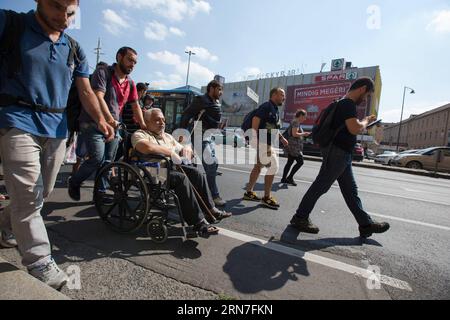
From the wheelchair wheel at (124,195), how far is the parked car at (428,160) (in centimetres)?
1665

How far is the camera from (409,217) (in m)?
4.51

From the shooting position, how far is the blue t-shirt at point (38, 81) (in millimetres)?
1778

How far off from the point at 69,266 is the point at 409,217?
4.71 m

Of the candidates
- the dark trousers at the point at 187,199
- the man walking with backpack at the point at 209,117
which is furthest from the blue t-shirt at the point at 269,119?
the dark trousers at the point at 187,199

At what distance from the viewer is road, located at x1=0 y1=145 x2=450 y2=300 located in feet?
6.74

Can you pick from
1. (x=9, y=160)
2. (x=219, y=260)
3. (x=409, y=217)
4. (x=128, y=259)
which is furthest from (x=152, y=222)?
(x=409, y=217)

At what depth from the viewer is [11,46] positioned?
1.76 metres

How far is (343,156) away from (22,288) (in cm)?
310

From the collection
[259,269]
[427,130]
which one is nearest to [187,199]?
[259,269]

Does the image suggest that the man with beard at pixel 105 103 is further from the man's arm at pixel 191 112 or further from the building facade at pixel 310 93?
the building facade at pixel 310 93

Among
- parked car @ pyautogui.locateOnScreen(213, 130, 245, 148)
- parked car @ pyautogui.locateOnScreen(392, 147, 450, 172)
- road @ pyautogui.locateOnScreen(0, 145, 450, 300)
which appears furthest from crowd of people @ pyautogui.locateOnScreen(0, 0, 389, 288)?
parked car @ pyautogui.locateOnScreen(213, 130, 245, 148)

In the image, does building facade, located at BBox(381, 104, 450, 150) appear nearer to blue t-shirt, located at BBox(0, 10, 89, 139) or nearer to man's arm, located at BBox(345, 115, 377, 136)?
man's arm, located at BBox(345, 115, 377, 136)

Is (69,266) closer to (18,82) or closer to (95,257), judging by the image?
(95,257)

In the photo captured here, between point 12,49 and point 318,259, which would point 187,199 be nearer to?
point 318,259
